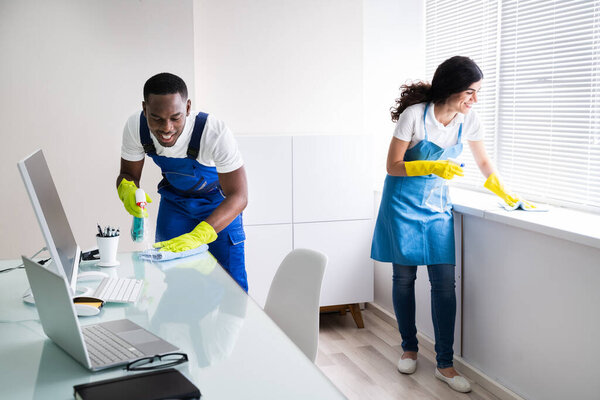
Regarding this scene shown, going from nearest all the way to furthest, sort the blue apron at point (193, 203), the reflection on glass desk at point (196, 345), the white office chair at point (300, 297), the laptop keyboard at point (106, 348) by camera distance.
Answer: the reflection on glass desk at point (196, 345), the laptop keyboard at point (106, 348), the white office chair at point (300, 297), the blue apron at point (193, 203)

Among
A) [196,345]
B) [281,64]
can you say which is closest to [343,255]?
[281,64]

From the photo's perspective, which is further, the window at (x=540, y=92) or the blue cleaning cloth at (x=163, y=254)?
the window at (x=540, y=92)

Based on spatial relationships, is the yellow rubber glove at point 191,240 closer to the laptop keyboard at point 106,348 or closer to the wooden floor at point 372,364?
the laptop keyboard at point 106,348

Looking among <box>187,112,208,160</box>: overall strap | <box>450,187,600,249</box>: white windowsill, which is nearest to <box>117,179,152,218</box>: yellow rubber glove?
<box>187,112,208,160</box>: overall strap

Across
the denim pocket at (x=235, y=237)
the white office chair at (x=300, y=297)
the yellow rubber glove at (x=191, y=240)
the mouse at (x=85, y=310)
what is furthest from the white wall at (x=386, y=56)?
the mouse at (x=85, y=310)

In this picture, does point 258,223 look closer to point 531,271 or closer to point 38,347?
point 531,271

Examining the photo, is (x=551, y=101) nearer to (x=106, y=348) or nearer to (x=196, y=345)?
(x=196, y=345)

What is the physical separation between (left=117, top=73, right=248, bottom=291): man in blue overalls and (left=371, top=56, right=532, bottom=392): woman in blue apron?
0.82 m

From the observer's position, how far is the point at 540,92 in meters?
3.08

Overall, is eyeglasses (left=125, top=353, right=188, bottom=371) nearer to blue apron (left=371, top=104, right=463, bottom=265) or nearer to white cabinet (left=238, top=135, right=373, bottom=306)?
blue apron (left=371, top=104, right=463, bottom=265)

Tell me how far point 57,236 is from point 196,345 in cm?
55

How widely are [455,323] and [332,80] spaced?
175cm

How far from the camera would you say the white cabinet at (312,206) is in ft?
12.2

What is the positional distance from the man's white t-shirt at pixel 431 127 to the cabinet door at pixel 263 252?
42.5 inches
